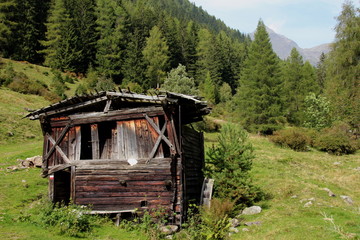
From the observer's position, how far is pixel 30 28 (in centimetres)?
6550

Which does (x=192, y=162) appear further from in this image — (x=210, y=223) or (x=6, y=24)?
(x=6, y=24)

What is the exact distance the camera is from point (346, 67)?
131 feet

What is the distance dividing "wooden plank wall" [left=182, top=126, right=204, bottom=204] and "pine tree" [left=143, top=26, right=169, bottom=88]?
1987 inches

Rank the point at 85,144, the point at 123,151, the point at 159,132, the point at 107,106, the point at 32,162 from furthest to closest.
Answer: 1. the point at 32,162
2. the point at 85,144
3. the point at 107,106
4. the point at 123,151
5. the point at 159,132

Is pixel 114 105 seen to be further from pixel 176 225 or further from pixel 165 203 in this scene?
pixel 176 225

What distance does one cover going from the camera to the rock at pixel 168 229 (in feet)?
39.6

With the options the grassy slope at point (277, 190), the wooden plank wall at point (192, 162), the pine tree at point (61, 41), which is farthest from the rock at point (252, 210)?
the pine tree at point (61, 41)

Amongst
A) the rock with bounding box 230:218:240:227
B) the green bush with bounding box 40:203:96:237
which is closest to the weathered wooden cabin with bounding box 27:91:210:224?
the green bush with bounding box 40:203:96:237

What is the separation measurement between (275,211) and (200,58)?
7758 centimetres

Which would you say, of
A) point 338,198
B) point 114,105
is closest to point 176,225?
point 114,105

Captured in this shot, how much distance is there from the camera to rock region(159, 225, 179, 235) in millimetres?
12077

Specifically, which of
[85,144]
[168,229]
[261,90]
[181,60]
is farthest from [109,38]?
[168,229]

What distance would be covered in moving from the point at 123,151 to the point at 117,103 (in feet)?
8.12

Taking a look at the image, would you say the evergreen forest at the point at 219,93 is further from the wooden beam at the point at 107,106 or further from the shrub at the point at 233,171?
the wooden beam at the point at 107,106
